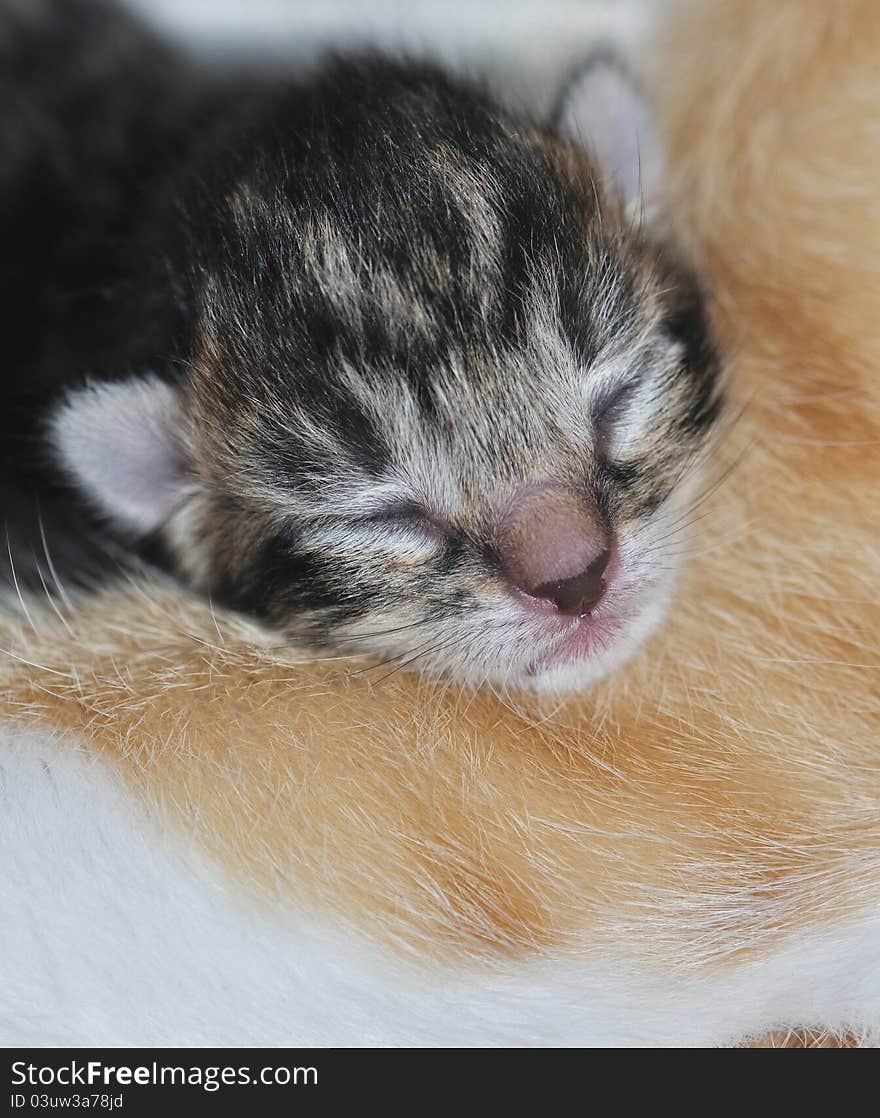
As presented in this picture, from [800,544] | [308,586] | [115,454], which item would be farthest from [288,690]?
[800,544]

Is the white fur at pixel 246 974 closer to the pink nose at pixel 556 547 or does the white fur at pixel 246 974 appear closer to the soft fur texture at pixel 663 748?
the soft fur texture at pixel 663 748

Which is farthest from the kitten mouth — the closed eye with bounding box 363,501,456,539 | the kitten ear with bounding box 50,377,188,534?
the kitten ear with bounding box 50,377,188,534

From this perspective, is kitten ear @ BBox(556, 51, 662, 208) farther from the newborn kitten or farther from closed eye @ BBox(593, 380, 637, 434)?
closed eye @ BBox(593, 380, 637, 434)

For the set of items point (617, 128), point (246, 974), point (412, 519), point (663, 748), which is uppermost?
point (617, 128)

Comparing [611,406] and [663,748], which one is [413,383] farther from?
[663,748]

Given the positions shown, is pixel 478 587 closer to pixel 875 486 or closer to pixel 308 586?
pixel 308 586

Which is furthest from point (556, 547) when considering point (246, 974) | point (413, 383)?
point (246, 974)
